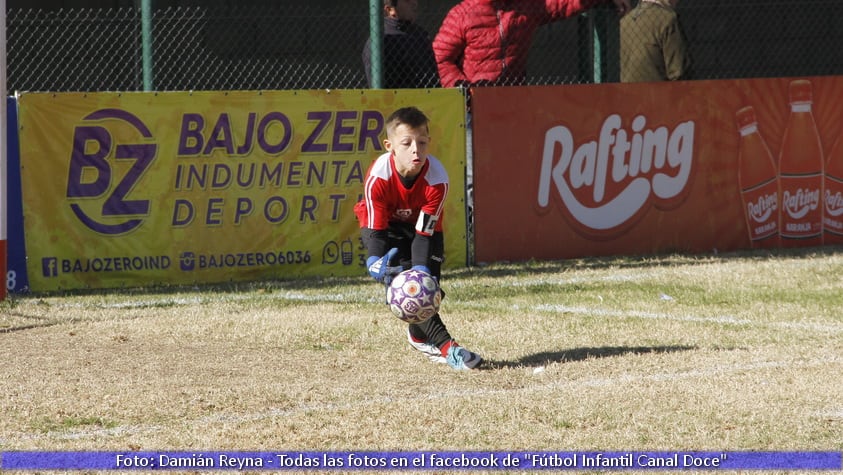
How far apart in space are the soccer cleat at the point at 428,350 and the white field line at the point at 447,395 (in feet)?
2.72

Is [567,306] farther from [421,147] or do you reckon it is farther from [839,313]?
[421,147]

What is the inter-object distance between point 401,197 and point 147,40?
4.26 meters

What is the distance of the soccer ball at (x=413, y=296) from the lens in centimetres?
713

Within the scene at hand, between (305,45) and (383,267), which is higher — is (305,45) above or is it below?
above

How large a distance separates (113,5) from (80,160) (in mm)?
6076

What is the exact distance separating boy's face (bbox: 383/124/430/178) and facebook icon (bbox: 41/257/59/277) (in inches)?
165

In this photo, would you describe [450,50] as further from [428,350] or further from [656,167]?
[428,350]

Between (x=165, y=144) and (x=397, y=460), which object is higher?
(x=165, y=144)

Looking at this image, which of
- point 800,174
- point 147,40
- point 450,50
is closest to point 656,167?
point 800,174

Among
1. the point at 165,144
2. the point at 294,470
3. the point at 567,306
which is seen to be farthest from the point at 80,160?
the point at 294,470

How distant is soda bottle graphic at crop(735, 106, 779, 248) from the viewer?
502 inches

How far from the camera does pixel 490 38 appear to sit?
1200cm

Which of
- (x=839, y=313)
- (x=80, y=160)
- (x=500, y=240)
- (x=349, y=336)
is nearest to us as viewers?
(x=349, y=336)

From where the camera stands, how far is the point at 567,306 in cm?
952
